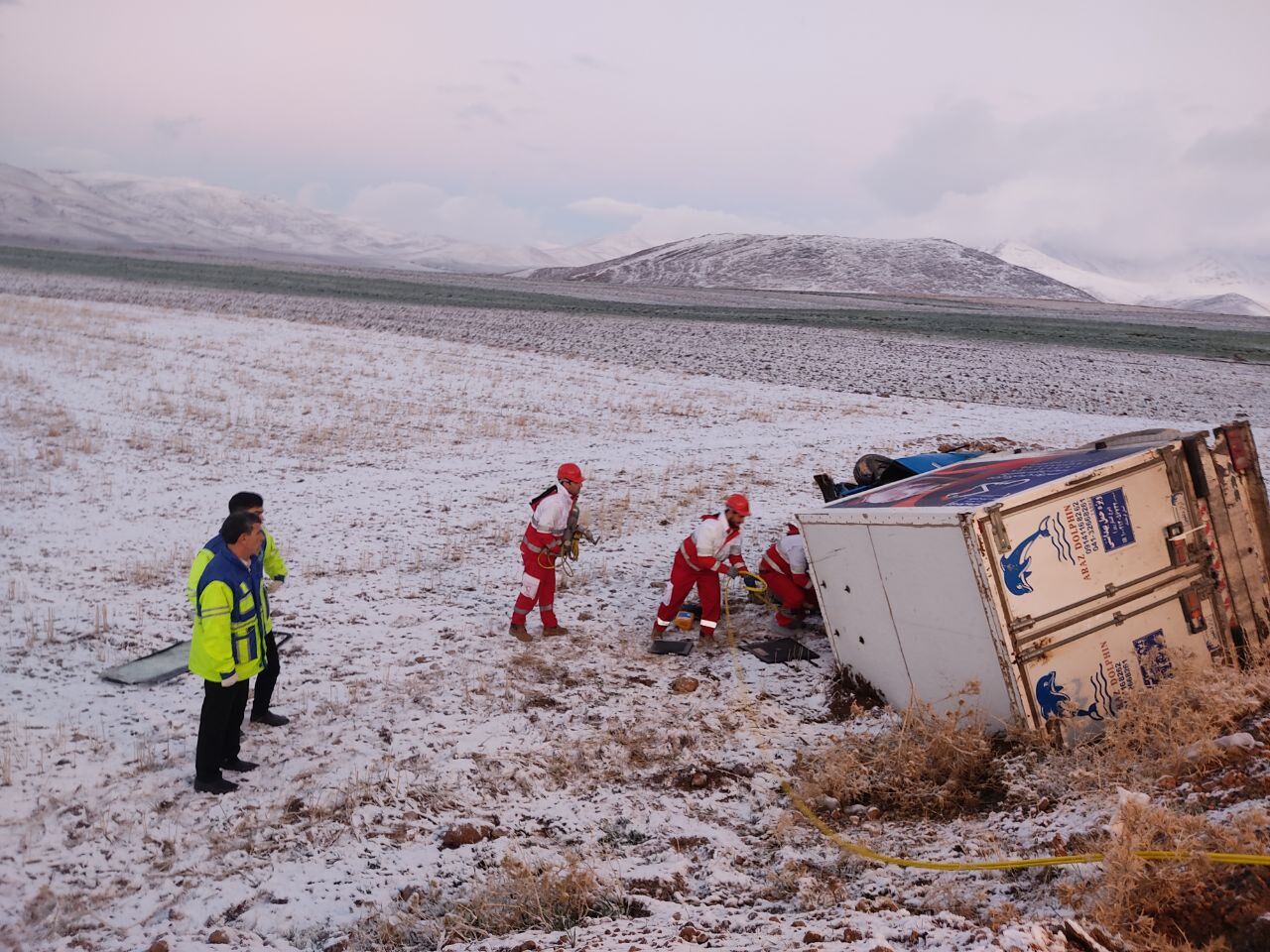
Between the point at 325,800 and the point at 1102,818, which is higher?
the point at 325,800

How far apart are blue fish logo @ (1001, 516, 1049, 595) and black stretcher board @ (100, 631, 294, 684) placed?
18.8ft

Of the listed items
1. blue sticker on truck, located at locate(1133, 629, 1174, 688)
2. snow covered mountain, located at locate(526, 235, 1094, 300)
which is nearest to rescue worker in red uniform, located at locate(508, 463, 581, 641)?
blue sticker on truck, located at locate(1133, 629, 1174, 688)

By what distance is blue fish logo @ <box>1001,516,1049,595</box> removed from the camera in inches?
204

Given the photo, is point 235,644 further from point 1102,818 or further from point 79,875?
point 1102,818

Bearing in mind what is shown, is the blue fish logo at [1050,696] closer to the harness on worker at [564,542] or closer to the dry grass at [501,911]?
the dry grass at [501,911]

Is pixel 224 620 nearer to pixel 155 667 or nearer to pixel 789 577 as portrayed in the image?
pixel 155 667

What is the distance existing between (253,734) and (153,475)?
8830 millimetres

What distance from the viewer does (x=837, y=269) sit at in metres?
113

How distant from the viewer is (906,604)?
590 centimetres

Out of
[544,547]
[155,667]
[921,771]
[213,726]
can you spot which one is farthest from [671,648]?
[155,667]

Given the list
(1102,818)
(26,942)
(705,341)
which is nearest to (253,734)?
(26,942)

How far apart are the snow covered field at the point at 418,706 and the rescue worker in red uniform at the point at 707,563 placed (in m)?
0.43

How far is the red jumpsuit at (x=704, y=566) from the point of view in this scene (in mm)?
7832

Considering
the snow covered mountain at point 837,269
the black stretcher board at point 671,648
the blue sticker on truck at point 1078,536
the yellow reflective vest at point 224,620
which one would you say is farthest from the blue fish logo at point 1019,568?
the snow covered mountain at point 837,269
